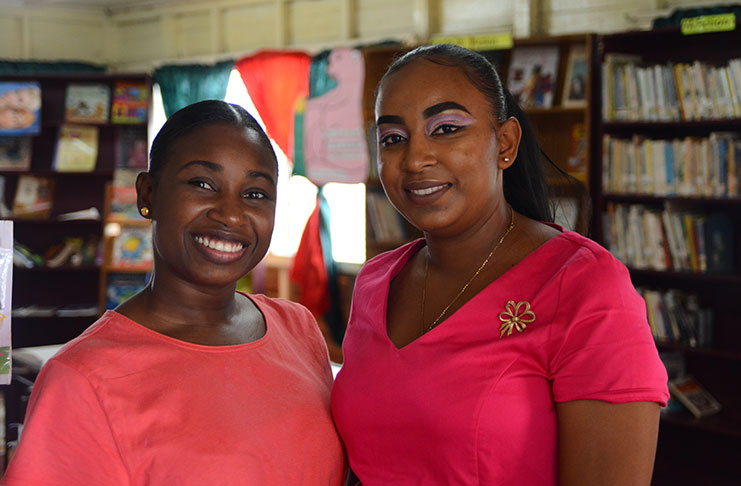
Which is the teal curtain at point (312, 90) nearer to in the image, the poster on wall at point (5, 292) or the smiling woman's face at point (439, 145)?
the smiling woman's face at point (439, 145)

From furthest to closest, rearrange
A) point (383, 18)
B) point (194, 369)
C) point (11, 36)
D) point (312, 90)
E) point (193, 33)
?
point (11, 36) → point (193, 33) → point (312, 90) → point (383, 18) → point (194, 369)

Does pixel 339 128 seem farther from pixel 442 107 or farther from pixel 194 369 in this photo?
pixel 194 369

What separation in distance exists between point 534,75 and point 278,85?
7.21 ft

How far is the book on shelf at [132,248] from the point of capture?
5.57 metres

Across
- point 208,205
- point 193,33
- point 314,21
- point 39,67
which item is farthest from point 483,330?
point 39,67

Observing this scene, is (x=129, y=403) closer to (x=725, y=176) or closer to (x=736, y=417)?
(x=725, y=176)

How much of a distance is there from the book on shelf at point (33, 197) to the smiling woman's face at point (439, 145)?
511 cm

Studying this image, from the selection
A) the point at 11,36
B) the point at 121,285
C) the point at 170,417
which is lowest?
the point at 121,285

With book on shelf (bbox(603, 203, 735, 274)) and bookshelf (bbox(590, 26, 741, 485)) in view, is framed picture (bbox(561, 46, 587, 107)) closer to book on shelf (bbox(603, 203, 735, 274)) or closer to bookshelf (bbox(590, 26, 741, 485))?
bookshelf (bbox(590, 26, 741, 485))

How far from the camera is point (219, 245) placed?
1.28 metres

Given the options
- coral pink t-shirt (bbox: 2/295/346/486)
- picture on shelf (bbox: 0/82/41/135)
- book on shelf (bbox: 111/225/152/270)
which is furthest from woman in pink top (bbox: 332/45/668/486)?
picture on shelf (bbox: 0/82/41/135)

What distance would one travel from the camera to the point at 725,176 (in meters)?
3.51

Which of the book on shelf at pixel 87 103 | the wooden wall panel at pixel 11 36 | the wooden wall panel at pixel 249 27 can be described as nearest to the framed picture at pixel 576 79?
the wooden wall panel at pixel 249 27

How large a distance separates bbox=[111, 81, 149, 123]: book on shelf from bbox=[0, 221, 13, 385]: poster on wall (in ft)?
15.3
